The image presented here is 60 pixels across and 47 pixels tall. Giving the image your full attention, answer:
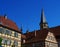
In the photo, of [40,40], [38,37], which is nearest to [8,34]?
[40,40]

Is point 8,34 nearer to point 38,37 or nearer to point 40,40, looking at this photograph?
point 40,40

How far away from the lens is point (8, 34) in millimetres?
43844

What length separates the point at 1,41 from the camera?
4038 centimetres

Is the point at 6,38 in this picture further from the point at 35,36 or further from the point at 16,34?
the point at 35,36

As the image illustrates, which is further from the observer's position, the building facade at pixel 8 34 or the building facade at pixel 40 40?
the building facade at pixel 40 40

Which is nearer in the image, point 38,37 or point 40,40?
point 40,40

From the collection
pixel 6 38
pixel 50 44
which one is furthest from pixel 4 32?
pixel 50 44

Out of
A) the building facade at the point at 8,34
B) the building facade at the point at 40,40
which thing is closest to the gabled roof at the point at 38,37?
the building facade at the point at 40,40

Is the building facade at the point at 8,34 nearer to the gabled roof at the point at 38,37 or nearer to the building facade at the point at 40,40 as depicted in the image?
the building facade at the point at 40,40

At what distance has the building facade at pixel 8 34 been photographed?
138 feet

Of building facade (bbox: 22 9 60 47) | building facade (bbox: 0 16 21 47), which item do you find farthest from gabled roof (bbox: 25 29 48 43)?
building facade (bbox: 0 16 21 47)

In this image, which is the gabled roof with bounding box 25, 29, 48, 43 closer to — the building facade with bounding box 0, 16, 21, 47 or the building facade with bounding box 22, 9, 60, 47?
the building facade with bounding box 22, 9, 60, 47

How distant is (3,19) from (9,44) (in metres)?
7.24

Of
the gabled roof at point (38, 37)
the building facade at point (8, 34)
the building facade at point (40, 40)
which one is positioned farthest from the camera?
the gabled roof at point (38, 37)
